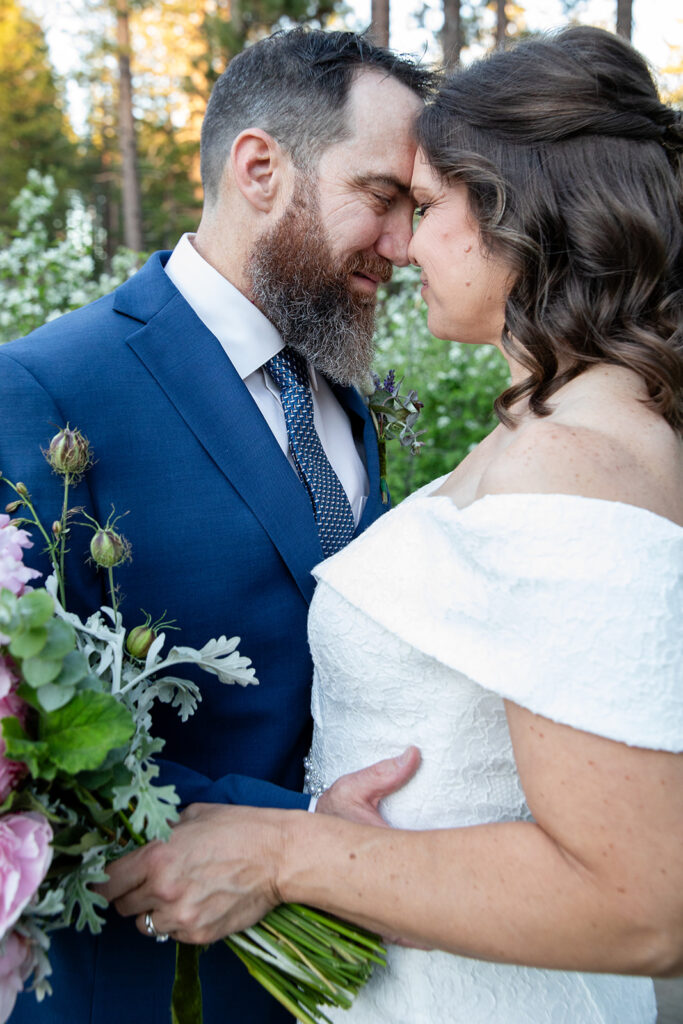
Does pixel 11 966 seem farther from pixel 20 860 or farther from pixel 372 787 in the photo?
pixel 372 787

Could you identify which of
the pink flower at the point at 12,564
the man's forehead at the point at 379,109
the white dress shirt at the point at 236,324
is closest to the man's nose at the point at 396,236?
the man's forehead at the point at 379,109

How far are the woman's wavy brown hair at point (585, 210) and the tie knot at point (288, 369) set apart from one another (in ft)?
2.61

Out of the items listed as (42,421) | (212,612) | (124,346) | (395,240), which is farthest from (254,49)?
(212,612)

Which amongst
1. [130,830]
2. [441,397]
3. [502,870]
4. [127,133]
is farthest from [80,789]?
[127,133]

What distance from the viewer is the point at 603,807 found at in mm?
1271

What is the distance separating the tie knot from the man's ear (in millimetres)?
437

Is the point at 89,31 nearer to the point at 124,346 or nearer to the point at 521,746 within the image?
the point at 124,346

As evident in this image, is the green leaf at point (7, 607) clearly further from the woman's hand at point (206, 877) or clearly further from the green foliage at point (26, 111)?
the green foliage at point (26, 111)

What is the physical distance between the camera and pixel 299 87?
2.58 meters

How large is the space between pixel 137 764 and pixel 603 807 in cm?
71

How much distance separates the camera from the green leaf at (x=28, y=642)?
1160mm

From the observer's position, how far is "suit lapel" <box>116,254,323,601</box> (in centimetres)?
207

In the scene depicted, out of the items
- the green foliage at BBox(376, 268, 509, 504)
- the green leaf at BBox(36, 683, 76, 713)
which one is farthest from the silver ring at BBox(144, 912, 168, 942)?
the green foliage at BBox(376, 268, 509, 504)

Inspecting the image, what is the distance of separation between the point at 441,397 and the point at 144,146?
29.3m
